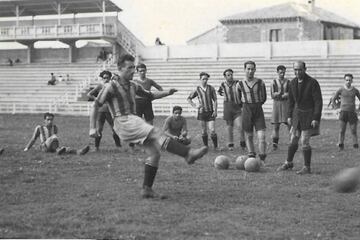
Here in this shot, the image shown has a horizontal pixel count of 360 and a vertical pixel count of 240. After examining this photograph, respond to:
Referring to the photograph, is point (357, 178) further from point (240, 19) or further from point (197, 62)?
point (240, 19)

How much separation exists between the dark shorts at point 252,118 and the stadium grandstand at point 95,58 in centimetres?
1883

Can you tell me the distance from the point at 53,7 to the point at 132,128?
1658 inches

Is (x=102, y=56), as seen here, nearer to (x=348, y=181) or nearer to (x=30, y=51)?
(x=30, y=51)

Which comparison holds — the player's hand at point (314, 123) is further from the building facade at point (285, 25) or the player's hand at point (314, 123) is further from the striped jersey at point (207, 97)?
the building facade at point (285, 25)

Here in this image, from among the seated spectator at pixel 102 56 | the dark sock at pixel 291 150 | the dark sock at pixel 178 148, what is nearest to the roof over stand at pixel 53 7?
the seated spectator at pixel 102 56

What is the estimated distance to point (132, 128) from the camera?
28.7ft

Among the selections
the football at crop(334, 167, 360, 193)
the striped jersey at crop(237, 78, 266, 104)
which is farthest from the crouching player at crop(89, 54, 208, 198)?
the striped jersey at crop(237, 78, 266, 104)

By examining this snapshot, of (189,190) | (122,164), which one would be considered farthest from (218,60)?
(189,190)

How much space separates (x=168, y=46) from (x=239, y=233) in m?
37.3

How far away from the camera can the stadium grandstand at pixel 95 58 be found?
36.6m

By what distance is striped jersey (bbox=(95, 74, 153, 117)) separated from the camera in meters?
8.83

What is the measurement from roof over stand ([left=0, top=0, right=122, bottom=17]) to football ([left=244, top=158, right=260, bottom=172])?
120ft

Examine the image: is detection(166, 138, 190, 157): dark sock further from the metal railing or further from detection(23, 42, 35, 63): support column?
detection(23, 42, 35, 63): support column

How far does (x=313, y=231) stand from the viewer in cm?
683
